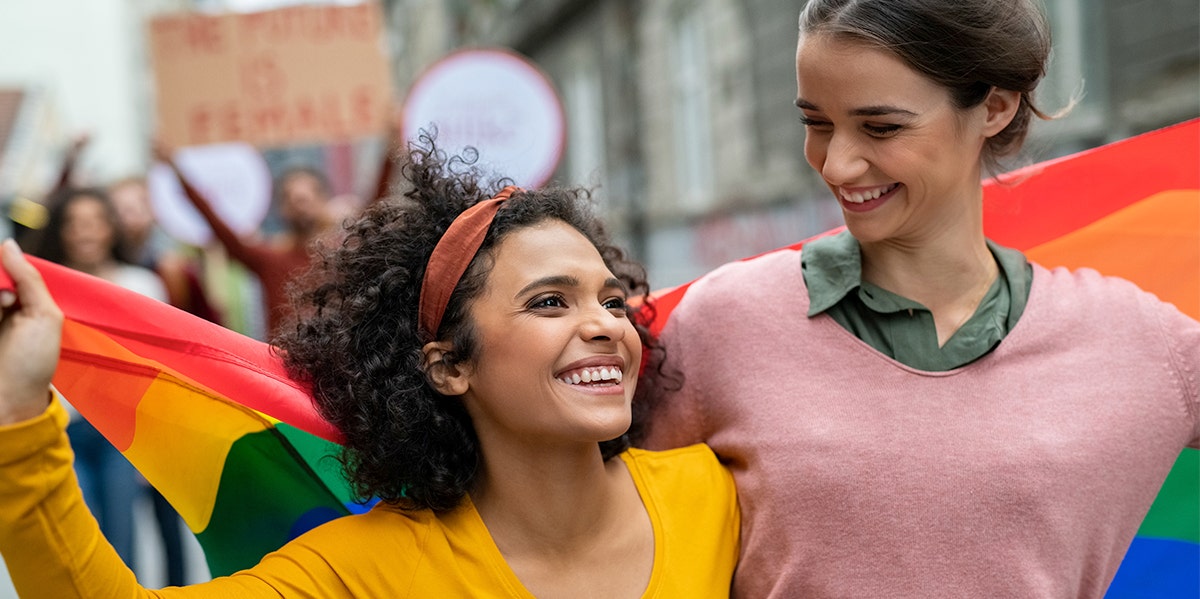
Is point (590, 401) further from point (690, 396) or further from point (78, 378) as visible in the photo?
point (78, 378)

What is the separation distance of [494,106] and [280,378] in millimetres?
5184

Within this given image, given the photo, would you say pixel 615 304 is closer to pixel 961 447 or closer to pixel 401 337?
pixel 401 337

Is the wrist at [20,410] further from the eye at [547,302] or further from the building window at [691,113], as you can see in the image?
the building window at [691,113]

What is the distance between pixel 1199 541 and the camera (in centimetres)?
266

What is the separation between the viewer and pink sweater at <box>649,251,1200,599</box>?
6.97 feet

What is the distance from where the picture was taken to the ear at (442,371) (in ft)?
7.64

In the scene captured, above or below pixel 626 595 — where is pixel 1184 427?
above

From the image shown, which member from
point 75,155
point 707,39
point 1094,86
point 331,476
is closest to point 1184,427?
point 331,476

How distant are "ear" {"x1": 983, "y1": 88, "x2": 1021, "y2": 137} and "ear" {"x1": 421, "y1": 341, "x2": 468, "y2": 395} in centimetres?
110

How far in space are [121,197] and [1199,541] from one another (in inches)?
256

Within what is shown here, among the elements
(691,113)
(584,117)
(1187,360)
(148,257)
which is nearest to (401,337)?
(1187,360)

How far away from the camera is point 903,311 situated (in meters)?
2.33

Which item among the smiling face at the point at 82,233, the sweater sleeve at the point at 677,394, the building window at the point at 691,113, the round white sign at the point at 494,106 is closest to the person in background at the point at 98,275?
the smiling face at the point at 82,233

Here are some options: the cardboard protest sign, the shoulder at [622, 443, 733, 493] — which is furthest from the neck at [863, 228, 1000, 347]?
Result: the cardboard protest sign
